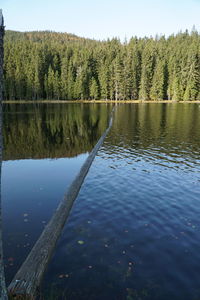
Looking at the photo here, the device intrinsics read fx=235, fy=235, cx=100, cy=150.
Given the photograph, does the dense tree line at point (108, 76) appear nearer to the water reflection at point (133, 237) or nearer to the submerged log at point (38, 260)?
the water reflection at point (133, 237)

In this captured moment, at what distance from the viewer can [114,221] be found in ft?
38.2

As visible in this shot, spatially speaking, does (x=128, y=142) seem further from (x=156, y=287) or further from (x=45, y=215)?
(x=156, y=287)

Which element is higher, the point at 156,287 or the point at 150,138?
the point at 150,138

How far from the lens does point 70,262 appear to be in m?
8.66

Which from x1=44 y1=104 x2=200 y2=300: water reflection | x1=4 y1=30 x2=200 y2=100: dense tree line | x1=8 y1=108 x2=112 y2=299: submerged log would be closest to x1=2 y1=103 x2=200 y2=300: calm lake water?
x1=44 y1=104 x2=200 y2=300: water reflection

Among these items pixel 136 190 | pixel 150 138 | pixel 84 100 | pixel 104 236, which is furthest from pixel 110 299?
pixel 84 100

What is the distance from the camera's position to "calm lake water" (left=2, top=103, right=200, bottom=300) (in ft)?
25.5

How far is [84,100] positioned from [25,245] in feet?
398

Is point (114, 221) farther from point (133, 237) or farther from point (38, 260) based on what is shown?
point (38, 260)

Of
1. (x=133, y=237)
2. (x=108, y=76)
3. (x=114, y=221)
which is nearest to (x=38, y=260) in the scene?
(x=133, y=237)

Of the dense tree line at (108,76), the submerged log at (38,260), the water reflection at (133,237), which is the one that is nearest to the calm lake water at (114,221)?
the water reflection at (133,237)

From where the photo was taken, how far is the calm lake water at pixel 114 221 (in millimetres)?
7762

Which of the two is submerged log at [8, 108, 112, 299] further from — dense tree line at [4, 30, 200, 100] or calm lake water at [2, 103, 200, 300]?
dense tree line at [4, 30, 200, 100]

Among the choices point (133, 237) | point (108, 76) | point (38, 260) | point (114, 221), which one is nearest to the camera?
point (38, 260)
